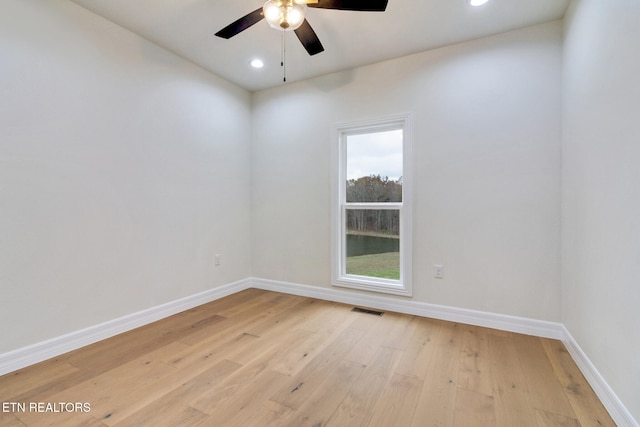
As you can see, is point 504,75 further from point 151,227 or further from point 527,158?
point 151,227

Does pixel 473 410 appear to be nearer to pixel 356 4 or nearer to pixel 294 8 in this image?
pixel 356 4

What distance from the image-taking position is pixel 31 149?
2.00m

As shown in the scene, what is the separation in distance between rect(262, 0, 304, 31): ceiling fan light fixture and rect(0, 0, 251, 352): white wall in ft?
5.24

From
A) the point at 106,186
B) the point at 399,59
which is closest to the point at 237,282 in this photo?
the point at 106,186

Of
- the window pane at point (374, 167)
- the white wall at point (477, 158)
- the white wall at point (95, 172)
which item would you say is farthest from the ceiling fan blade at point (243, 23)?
the window pane at point (374, 167)

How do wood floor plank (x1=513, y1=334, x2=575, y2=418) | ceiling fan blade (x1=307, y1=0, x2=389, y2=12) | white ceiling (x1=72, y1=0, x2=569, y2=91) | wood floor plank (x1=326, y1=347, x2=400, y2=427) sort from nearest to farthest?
wood floor plank (x1=326, y1=347, x2=400, y2=427), wood floor plank (x1=513, y1=334, x2=575, y2=418), ceiling fan blade (x1=307, y1=0, x2=389, y2=12), white ceiling (x1=72, y1=0, x2=569, y2=91)

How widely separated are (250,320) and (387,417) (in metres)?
1.65

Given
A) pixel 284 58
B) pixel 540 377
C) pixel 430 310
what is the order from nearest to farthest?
1. pixel 540 377
2. pixel 430 310
3. pixel 284 58

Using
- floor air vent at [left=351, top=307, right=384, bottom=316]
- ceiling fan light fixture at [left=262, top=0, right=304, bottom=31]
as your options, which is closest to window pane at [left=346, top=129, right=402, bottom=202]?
floor air vent at [left=351, top=307, right=384, bottom=316]

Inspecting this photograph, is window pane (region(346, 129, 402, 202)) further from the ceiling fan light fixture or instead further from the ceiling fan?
the ceiling fan light fixture

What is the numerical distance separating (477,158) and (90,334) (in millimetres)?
3671

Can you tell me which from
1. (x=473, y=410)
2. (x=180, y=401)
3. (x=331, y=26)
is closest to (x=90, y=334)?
(x=180, y=401)

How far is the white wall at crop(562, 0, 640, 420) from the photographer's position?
1382 mm

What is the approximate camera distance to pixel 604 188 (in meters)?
1.66
